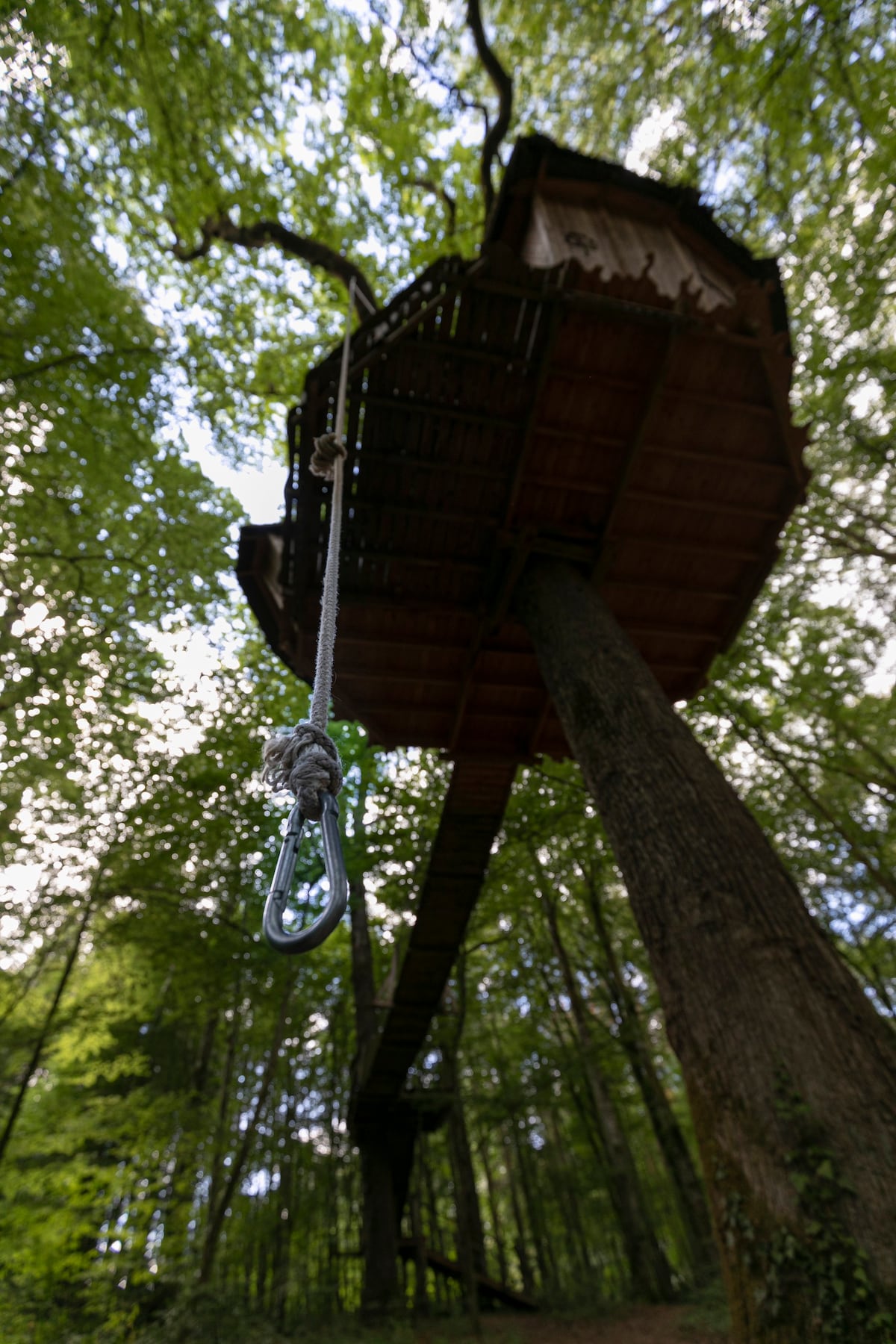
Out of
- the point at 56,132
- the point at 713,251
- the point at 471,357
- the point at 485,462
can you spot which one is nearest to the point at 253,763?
the point at 485,462

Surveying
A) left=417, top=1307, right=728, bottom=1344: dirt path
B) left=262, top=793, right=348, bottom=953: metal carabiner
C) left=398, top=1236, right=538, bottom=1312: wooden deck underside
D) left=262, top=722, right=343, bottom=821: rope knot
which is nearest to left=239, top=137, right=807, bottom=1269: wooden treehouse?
left=262, top=722, right=343, bottom=821: rope knot

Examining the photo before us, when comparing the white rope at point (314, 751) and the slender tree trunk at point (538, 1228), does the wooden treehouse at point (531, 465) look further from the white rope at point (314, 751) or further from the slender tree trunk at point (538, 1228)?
the slender tree trunk at point (538, 1228)

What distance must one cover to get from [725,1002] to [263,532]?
4322 mm

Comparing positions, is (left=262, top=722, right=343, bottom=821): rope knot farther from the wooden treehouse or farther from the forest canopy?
the forest canopy

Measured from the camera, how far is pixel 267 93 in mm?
7348

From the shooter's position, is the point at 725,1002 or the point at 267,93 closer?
the point at 725,1002

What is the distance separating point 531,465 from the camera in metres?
4.62

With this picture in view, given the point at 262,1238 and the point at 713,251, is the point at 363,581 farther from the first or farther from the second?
the point at 262,1238

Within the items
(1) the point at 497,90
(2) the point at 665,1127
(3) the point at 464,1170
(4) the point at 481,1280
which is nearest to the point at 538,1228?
(4) the point at 481,1280

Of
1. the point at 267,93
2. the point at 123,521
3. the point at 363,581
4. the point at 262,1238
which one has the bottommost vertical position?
the point at 262,1238

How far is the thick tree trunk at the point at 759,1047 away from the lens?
66.1 inches

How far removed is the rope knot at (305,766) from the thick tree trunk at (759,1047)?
1.80 meters

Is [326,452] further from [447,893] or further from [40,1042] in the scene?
[40,1042]

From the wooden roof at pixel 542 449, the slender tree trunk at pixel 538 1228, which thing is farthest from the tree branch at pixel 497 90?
the slender tree trunk at pixel 538 1228
